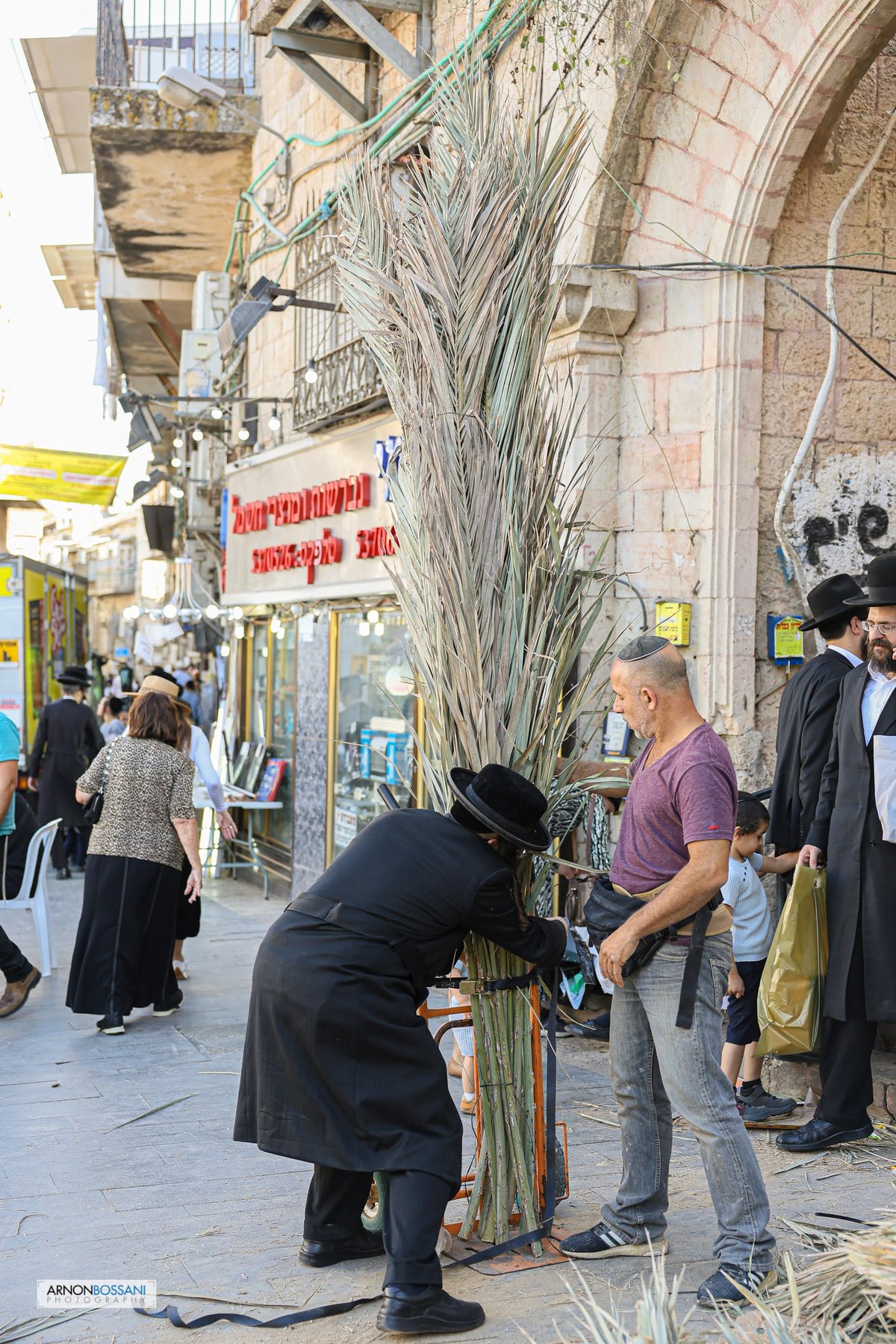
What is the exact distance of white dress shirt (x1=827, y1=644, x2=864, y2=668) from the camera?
503 centimetres

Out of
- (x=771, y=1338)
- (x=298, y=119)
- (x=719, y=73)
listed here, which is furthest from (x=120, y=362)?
(x=771, y=1338)

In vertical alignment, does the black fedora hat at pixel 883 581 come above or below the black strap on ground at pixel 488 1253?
above

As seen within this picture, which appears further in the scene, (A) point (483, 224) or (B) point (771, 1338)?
(A) point (483, 224)

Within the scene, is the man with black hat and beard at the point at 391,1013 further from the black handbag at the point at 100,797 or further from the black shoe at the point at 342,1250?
the black handbag at the point at 100,797

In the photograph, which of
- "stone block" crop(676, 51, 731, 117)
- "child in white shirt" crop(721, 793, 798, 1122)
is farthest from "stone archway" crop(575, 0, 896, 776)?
"child in white shirt" crop(721, 793, 798, 1122)

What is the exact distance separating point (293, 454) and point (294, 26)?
10.4 feet

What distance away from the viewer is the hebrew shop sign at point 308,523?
31.1 ft

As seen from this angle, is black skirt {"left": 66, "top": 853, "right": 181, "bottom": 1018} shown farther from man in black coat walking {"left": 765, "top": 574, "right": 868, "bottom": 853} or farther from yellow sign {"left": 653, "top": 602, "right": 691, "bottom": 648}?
man in black coat walking {"left": 765, "top": 574, "right": 868, "bottom": 853}

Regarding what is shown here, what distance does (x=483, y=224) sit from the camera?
3.73 meters

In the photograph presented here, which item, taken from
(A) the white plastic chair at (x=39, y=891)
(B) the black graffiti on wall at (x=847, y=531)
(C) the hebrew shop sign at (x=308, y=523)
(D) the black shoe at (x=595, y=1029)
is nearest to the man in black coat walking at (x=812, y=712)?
(B) the black graffiti on wall at (x=847, y=531)

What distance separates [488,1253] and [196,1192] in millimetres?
1034

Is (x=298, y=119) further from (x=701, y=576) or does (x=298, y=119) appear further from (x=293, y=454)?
(x=701, y=576)

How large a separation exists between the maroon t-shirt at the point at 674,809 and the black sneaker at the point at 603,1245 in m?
0.95

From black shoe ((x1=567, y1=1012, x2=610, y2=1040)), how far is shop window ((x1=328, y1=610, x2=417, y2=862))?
2761 millimetres
